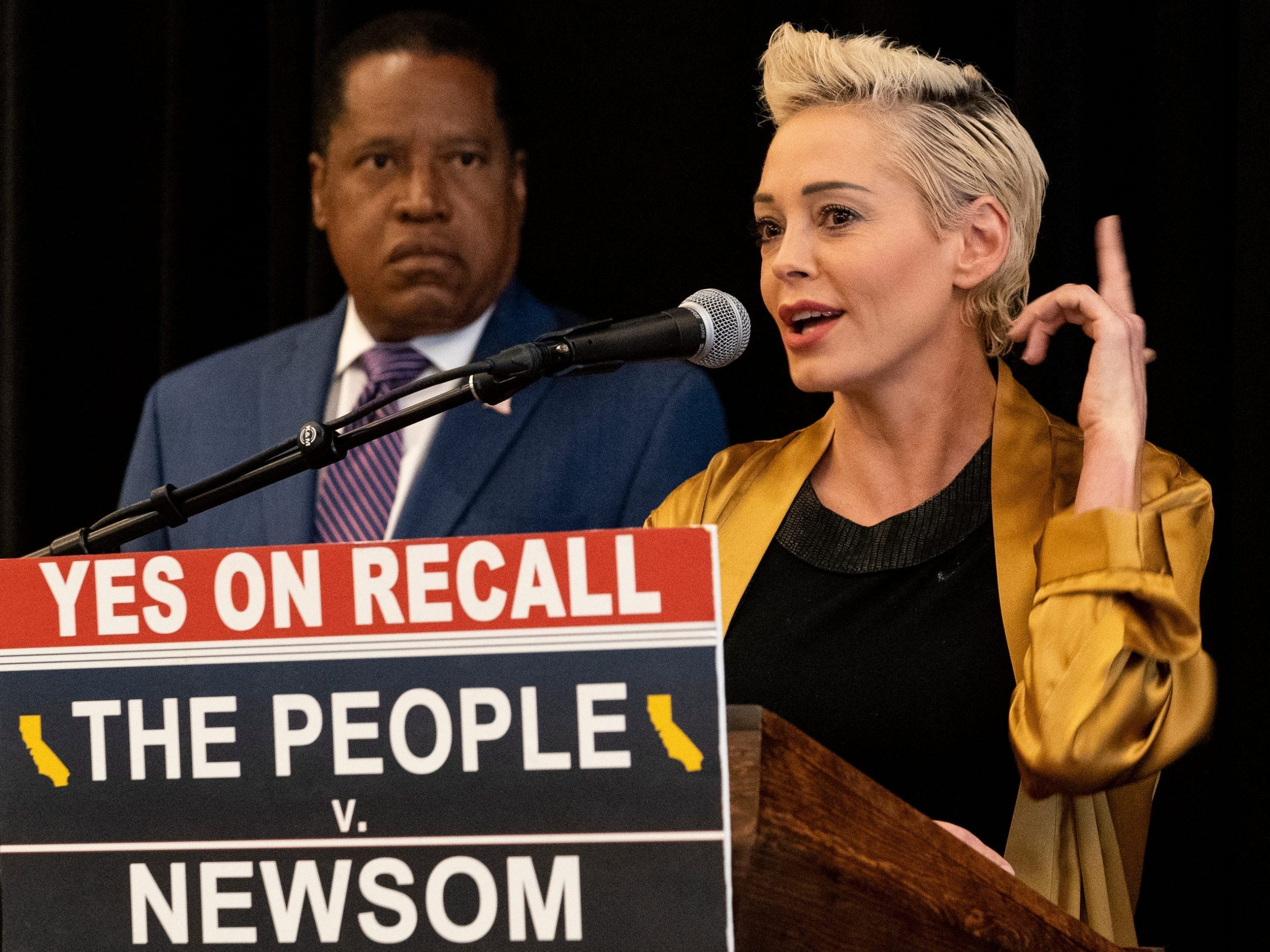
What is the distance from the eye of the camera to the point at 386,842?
0.81 meters

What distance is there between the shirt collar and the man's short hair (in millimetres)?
297

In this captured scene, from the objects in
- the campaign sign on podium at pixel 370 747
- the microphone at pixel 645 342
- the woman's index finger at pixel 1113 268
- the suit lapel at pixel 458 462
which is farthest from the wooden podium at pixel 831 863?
the suit lapel at pixel 458 462

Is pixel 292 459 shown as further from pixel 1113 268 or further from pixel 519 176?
pixel 519 176

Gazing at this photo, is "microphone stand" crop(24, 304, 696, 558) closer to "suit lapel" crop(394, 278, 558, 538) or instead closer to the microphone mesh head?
the microphone mesh head

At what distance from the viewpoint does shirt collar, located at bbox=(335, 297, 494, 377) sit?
7.04ft

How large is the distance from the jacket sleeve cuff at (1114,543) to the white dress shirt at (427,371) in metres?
1.07

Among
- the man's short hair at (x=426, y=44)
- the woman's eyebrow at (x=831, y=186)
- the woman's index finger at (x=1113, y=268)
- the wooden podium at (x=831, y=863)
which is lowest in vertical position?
the wooden podium at (x=831, y=863)

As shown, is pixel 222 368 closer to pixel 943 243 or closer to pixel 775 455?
pixel 775 455

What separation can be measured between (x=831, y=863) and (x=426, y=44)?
1.68 metres

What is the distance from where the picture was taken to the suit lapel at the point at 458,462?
2.04 metres

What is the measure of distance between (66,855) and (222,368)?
1491 mm

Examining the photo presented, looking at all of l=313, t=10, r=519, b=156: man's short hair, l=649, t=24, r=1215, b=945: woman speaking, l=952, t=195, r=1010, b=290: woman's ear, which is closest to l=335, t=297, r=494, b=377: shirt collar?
l=313, t=10, r=519, b=156: man's short hair

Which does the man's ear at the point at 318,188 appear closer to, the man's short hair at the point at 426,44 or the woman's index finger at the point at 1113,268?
the man's short hair at the point at 426,44

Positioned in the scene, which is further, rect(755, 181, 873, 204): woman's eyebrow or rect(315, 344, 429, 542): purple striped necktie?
rect(315, 344, 429, 542): purple striped necktie
